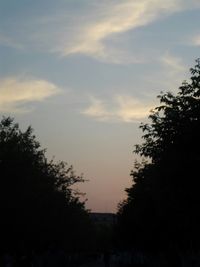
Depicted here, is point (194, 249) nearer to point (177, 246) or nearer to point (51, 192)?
point (177, 246)

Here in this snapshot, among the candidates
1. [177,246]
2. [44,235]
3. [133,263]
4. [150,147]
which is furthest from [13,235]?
[133,263]

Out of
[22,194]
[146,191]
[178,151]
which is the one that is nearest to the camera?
[178,151]

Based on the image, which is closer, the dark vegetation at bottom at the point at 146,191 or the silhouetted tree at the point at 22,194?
the dark vegetation at bottom at the point at 146,191

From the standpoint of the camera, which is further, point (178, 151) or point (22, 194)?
point (22, 194)

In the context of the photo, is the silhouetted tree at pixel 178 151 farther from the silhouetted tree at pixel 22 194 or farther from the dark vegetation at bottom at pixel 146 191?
the silhouetted tree at pixel 22 194

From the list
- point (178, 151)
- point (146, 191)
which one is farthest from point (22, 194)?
point (178, 151)

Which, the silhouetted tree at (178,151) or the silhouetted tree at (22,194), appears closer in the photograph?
the silhouetted tree at (178,151)

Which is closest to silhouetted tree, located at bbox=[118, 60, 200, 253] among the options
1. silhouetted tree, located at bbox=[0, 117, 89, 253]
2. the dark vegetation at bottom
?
the dark vegetation at bottom

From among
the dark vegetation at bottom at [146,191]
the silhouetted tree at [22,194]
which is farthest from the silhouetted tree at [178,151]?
the silhouetted tree at [22,194]

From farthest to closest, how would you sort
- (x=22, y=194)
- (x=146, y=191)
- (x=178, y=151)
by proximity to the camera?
(x=146, y=191) < (x=22, y=194) < (x=178, y=151)

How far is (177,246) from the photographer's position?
5250cm

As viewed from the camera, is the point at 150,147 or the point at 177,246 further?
the point at 177,246

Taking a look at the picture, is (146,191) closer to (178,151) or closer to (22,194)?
(22,194)

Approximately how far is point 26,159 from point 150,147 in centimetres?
1175
